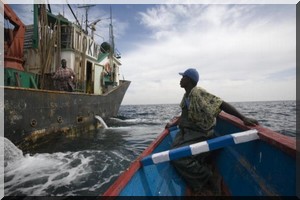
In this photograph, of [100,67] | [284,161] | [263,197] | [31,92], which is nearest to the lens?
[284,161]

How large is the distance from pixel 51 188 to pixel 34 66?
8558 millimetres

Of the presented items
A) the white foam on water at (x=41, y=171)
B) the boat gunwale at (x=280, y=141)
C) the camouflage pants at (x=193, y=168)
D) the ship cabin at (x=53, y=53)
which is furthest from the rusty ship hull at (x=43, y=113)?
the boat gunwale at (x=280, y=141)

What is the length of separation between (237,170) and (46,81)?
9.57 meters

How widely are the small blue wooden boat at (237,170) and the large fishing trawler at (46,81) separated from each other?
461 cm

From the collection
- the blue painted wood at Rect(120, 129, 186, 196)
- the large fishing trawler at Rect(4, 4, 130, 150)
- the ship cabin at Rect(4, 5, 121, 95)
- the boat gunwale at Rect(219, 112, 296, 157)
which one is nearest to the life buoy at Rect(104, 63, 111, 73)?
the large fishing trawler at Rect(4, 4, 130, 150)

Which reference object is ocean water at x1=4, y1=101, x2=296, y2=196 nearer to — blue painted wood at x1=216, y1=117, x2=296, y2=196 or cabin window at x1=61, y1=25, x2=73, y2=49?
blue painted wood at x1=216, y1=117, x2=296, y2=196

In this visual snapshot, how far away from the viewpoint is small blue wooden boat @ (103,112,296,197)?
2072 mm

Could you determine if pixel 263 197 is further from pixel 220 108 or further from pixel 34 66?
pixel 34 66

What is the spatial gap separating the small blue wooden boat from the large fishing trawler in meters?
4.61

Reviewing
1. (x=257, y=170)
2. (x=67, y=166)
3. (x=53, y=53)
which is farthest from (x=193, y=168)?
(x=53, y=53)

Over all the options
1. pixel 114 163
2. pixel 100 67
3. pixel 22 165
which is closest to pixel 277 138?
pixel 114 163

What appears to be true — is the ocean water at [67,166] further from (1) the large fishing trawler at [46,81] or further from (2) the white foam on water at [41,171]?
(1) the large fishing trawler at [46,81]

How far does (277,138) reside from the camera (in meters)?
2.24

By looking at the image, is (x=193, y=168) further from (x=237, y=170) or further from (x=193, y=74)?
(x=193, y=74)
